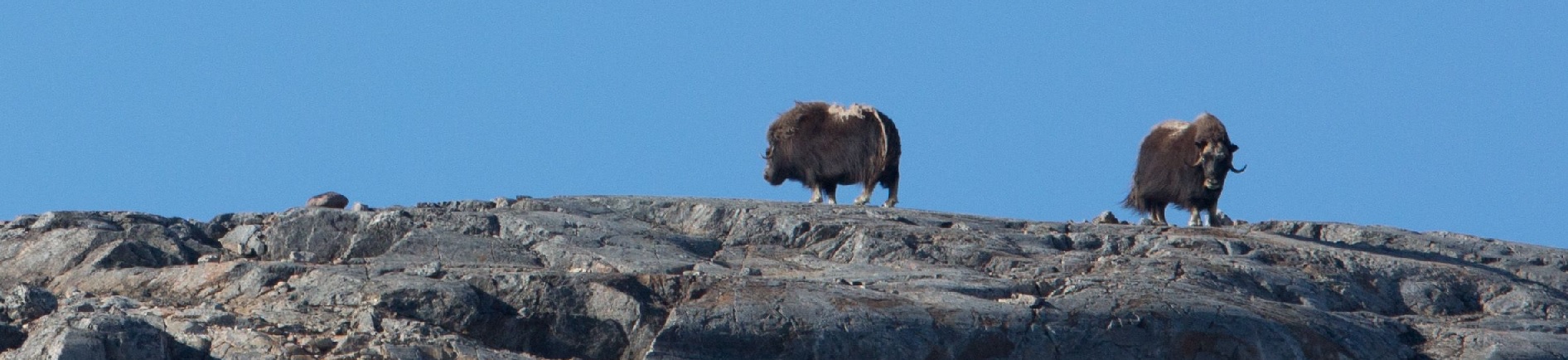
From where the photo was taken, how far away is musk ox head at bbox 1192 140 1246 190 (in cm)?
1950

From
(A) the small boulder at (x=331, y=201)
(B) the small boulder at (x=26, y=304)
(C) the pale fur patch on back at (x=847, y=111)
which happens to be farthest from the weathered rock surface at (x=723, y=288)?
(C) the pale fur patch on back at (x=847, y=111)

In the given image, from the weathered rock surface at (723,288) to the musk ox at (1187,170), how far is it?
206 cm

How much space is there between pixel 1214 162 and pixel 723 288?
8.40 m

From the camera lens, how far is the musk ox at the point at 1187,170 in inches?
772

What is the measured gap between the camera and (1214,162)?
1953 cm

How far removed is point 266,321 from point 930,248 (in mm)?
5883

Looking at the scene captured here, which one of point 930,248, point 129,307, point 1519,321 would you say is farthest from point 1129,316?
point 129,307

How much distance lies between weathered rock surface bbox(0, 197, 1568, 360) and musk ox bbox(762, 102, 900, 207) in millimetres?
3417

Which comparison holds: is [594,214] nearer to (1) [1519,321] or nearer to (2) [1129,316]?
(2) [1129,316]

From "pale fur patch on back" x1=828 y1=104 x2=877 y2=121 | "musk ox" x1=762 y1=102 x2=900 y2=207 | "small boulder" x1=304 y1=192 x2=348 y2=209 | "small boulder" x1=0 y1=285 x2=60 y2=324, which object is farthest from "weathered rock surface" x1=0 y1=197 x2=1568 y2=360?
"pale fur patch on back" x1=828 y1=104 x2=877 y2=121

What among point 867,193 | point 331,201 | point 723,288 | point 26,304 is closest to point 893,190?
point 867,193

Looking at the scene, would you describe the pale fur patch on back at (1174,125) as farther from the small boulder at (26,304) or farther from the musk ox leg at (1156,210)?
the small boulder at (26,304)

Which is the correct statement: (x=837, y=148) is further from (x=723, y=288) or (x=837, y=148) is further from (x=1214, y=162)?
(x=723, y=288)

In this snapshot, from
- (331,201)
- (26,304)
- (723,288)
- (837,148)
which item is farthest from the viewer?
(837,148)
